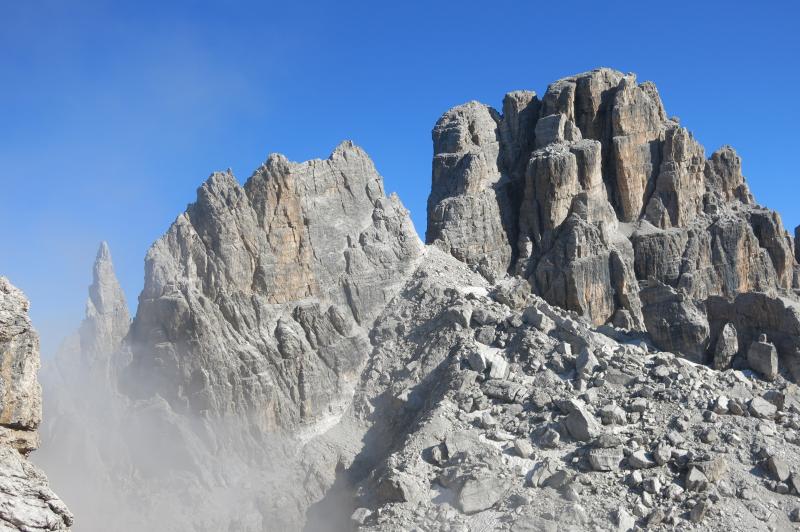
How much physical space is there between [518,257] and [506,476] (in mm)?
30452

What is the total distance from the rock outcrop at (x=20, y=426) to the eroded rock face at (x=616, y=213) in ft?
151

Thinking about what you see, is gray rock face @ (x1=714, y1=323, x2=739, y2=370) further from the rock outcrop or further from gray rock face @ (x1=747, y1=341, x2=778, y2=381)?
the rock outcrop

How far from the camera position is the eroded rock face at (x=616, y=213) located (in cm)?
6134

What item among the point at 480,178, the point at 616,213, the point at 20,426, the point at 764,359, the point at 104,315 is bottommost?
the point at 20,426

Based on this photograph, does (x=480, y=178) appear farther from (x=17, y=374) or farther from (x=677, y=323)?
(x=17, y=374)

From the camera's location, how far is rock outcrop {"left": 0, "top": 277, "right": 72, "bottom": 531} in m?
13.9

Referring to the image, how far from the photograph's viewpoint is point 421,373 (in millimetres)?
48438

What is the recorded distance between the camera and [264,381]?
154 ft

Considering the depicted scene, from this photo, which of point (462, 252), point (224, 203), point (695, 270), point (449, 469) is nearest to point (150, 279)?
point (224, 203)

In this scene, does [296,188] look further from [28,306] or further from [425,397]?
[28,306]

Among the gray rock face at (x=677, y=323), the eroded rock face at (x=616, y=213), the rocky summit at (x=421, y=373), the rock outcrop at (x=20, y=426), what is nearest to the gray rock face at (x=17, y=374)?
→ the rock outcrop at (x=20, y=426)

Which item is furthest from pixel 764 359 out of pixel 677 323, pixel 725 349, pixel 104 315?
pixel 104 315

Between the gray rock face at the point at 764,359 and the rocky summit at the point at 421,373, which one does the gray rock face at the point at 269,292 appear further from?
the gray rock face at the point at 764,359

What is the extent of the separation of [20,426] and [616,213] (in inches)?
2280
